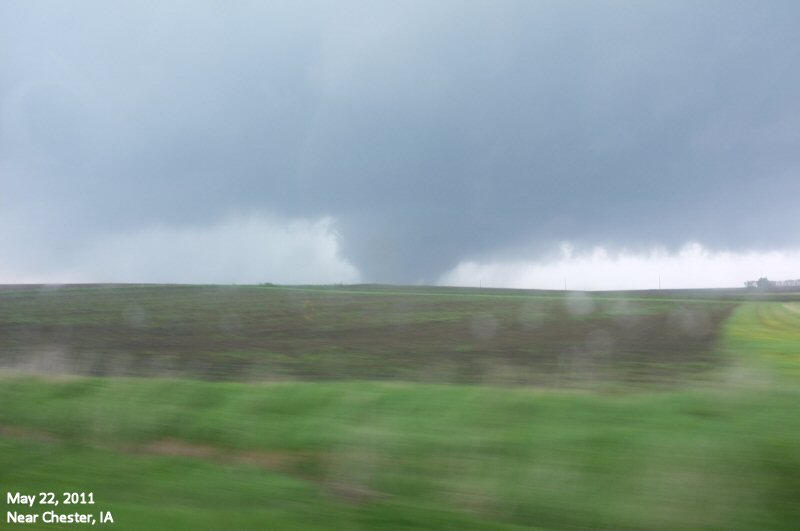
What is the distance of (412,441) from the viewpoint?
9.88m

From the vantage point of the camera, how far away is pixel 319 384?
530 inches

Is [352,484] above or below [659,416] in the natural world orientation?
below

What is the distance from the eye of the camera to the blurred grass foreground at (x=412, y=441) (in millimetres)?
7562

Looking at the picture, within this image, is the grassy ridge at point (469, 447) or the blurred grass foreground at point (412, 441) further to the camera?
the grassy ridge at point (469, 447)

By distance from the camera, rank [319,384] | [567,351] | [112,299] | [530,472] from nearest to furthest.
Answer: [530,472] → [319,384] → [567,351] → [112,299]

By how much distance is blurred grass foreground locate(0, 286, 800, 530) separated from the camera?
756cm

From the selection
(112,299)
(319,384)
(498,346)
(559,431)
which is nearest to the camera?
(559,431)

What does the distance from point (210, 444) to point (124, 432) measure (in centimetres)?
148

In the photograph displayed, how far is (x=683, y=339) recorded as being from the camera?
26812 millimetres

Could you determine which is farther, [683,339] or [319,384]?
[683,339]

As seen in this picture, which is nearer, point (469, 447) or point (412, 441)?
point (469, 447)

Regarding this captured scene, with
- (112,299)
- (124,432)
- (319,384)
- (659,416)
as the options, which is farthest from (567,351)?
(112,299)

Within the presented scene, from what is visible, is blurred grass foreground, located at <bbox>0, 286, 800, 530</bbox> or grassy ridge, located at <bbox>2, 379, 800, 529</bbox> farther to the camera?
grassy ridge, located at <bbox>2, 379, 800, 529</bbox>

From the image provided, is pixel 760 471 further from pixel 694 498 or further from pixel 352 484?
pixel 352 484
